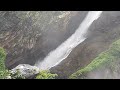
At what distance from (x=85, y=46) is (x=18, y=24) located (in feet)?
18.6

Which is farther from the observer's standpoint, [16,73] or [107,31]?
[107,31]

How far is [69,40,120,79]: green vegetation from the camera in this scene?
15.5 meters

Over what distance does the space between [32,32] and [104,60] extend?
6930mm

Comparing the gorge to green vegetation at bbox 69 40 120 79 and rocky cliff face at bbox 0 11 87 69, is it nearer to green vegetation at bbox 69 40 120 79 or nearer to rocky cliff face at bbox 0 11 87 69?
rocky cliff face at bbox 0 11 87 69

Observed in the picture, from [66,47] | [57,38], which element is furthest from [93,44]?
[57,38]

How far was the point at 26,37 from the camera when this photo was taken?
19906mm

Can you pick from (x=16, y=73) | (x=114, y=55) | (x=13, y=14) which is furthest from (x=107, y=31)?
(x=16, y=73)

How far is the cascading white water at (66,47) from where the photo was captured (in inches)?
830

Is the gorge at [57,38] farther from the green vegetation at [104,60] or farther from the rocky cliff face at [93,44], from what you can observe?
the green vegetation at [104,60]

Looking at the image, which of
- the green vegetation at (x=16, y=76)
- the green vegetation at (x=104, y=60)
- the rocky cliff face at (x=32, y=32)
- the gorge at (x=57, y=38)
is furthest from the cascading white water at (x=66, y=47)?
the green vegetation at (x=16, y=76)

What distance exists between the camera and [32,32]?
66.7 ft

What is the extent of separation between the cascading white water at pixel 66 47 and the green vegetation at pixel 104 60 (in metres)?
4.16

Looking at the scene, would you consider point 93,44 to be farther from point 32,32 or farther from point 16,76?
point 16,76

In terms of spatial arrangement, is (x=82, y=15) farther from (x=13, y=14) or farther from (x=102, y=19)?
(x=13, y=14)
